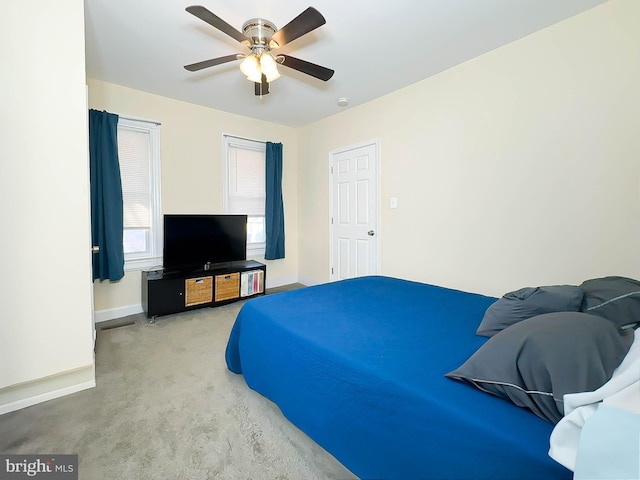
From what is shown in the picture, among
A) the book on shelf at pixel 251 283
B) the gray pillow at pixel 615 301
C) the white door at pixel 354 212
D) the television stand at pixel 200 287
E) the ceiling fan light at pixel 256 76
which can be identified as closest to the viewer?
the gray pillow at pixel 615 301

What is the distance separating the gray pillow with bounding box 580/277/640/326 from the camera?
1.29m

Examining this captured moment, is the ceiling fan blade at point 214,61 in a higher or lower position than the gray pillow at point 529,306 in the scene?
higher

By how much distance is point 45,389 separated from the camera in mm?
1882

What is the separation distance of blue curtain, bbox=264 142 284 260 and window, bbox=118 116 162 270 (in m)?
1.49

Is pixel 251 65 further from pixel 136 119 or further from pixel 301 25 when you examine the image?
pixel 136 119

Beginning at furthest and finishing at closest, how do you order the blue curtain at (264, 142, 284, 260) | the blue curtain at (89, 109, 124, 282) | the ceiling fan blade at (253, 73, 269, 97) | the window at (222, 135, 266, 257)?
the blue curtain at (264, 142, 284, 260)
the window at (222, 135, 266, 257)
the blue curtain at (89, 109, 124, 282)
the ceiling fan blade at (253, 73, 269, 97)

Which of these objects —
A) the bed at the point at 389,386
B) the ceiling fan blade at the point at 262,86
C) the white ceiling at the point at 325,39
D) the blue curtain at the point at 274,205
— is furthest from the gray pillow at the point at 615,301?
the blue curtain at the point at 274,205

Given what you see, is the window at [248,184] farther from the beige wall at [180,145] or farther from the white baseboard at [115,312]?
the white baseboard at [115,312]

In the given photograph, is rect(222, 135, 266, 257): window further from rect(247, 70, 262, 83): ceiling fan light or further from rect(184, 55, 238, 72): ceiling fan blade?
rect(247, 70, 262, 83): ceiling fan light

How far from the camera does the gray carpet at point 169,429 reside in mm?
1381

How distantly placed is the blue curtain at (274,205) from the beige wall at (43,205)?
2699 millimetres

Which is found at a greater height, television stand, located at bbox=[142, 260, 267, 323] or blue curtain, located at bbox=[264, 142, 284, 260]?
blue curtain, located at bbox=[264, 142, 284, 260]

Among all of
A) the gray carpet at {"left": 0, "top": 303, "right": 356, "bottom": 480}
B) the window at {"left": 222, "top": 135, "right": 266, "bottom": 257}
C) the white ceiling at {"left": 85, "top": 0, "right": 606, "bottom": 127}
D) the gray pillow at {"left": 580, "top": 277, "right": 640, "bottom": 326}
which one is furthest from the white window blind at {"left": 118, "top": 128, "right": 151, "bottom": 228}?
the gray pillow at {"left": 580, "top": 277, "right": 640, "bottom": 326}

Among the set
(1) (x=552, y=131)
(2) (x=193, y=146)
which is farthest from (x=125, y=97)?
(1) (x=552, y=131)
